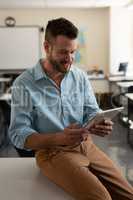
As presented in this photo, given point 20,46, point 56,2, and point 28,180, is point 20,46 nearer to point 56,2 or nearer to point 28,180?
point 56,2

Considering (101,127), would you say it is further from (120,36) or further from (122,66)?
(120,36)

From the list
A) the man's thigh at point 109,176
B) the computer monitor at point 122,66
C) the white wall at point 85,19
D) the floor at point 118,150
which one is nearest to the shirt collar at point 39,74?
the man's thigh at point 109,176

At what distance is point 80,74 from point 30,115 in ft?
1.66

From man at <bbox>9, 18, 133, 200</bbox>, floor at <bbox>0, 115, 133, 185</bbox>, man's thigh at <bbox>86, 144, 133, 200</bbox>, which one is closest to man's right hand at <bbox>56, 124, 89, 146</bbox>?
man at <bbox>9, 18, 133, 200</bbox>

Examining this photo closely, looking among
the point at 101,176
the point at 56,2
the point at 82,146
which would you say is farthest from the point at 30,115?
the point at 56,2

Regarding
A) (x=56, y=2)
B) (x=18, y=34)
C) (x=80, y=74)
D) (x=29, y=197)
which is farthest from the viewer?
(x=18, y=34)

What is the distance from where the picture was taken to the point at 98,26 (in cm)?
822

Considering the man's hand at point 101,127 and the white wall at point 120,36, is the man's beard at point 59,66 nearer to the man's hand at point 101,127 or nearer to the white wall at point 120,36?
the man's hand at point 101,127

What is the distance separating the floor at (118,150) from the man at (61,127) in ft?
5.51

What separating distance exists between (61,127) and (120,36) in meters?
6.57

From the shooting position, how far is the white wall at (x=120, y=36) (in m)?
7.91

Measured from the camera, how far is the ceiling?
704 cm

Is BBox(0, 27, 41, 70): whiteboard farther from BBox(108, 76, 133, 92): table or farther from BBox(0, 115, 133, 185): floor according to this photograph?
BBox(0, 115, 133, 185): floor

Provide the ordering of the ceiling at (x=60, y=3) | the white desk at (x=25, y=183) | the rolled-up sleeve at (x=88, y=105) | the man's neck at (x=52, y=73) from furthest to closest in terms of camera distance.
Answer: the ceiling at (x=60, y=3) < the rolled-up sleeve at (x=88, y=105) < the man's neck at (x=52, y=73) < the white desk at (x=25, y=183)
